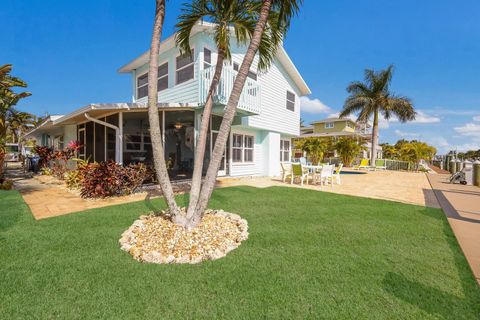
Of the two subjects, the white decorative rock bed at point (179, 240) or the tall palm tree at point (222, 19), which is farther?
the tall palm tree at point (222, 19)

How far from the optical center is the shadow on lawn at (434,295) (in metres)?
2.40

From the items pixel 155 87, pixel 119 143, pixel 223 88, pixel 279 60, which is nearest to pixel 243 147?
pixel 223 88

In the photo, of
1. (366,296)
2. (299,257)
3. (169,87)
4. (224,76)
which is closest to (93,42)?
(169,87)

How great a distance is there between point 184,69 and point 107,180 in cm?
701

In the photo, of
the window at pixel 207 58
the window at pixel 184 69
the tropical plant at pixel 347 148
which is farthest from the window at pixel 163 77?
the tropical plant at pixel 347 148

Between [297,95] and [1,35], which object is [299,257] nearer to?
[297,95]

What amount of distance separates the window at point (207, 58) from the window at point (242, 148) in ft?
12.8

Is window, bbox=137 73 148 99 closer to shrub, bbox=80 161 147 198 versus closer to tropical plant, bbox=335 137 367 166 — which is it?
shrub, bbox=80 161 147 198

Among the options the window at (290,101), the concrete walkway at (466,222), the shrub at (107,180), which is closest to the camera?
the concrete walkway at (466,222)

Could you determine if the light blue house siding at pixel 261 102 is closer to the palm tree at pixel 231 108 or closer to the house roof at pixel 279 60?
the house roof at pixel 279 60

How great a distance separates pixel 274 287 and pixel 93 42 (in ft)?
60.0

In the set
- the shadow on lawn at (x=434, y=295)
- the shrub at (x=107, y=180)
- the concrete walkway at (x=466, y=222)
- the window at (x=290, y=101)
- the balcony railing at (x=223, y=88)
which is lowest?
the shadow on lawn at (x=434, y=295)

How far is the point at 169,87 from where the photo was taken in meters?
12.2

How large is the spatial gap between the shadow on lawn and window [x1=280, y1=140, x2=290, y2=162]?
48.8ft
